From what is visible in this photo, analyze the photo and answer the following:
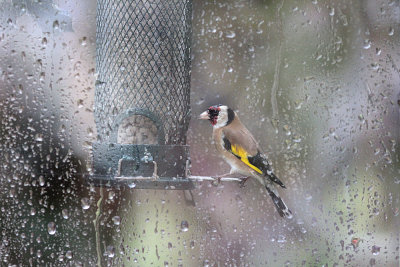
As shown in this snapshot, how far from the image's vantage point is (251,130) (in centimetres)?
135

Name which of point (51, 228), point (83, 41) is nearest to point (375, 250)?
point (51, 228)

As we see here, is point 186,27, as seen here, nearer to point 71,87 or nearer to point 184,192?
point 71,87

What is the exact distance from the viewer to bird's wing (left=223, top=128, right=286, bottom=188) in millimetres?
1204

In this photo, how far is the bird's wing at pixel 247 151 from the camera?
120 cm

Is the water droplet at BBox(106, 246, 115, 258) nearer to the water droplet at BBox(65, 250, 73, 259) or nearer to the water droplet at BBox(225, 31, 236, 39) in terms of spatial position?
the water droplet at BBox(65, 250, 73, 259)

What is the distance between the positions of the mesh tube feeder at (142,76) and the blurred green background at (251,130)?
0.24 ft

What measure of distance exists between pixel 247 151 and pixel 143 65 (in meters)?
0.37

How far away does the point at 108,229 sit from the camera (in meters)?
1.36

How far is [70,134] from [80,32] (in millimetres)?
314

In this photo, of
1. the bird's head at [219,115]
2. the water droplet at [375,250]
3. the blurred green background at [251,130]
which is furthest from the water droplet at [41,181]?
the water droplet at [375,250]

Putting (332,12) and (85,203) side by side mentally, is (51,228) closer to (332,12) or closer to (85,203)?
(85,203)

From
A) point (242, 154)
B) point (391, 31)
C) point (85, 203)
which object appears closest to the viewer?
point (242, 154)

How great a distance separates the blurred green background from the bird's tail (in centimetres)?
4

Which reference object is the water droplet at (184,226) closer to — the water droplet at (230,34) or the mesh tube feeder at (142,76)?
the mesh tube feeder at (142,76)
